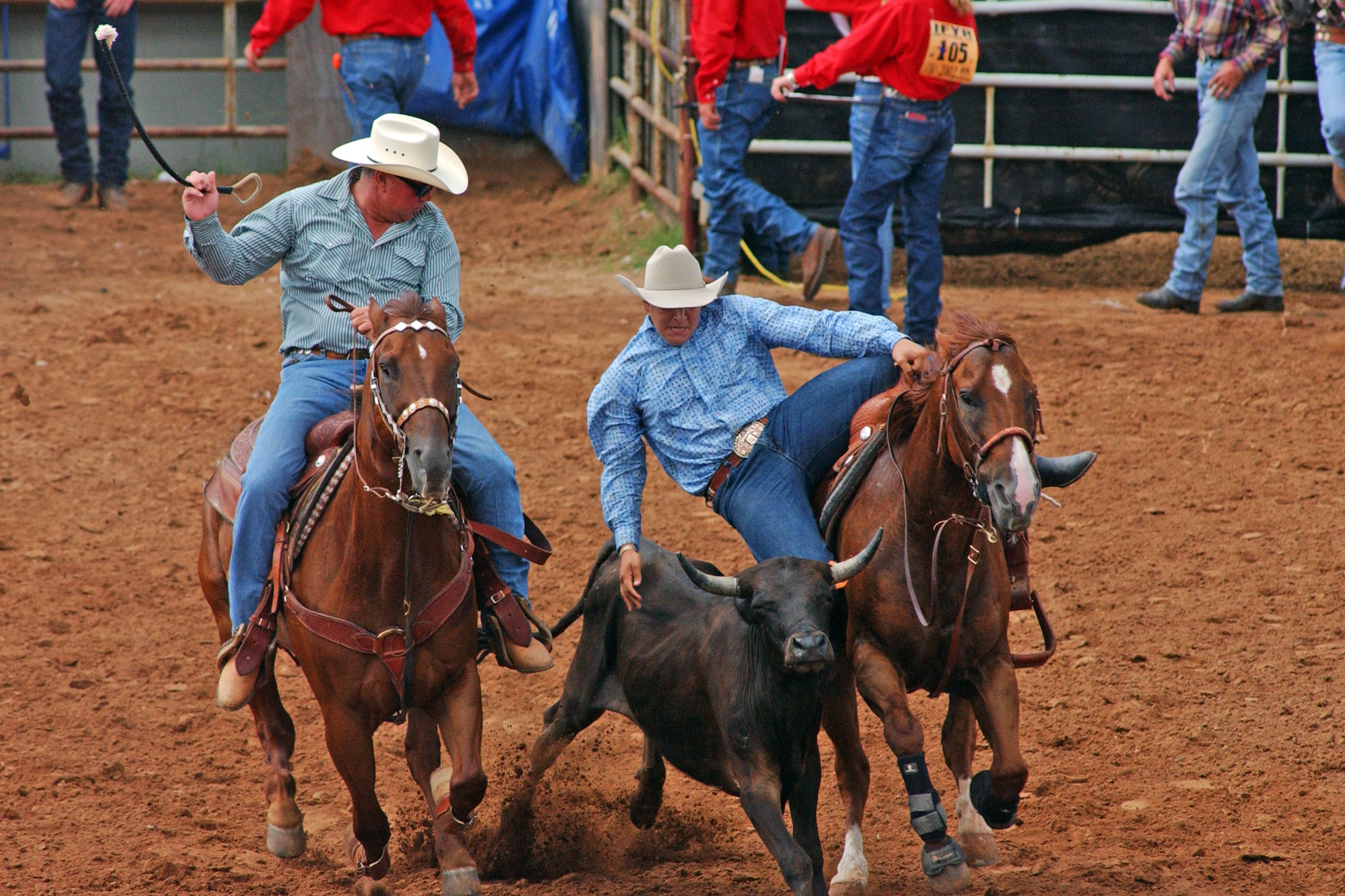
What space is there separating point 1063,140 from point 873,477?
7.00m

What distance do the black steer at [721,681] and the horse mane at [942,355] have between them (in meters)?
0.43

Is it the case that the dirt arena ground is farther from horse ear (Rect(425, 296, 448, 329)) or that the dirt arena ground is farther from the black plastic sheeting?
horse ear (Rect(425, 296, 448, 329))

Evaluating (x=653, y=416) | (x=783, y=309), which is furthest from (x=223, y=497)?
(x=783, y=309)

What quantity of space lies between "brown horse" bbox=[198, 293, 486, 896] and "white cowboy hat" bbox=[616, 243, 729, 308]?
996 mm

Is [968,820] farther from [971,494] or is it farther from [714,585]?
[714,585]

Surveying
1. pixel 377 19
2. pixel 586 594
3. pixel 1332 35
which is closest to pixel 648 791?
pixel 586 594

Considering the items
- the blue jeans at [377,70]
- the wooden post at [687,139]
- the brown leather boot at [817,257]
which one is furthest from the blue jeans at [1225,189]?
the blue jeans at [377,70]

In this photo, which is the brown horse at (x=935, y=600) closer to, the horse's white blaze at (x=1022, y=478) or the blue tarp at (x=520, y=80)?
the horse's white blaze at (x=1022, y=478)

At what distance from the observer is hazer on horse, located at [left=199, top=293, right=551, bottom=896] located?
4102 millimetres

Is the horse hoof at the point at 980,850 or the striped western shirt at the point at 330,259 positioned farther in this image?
the striped western shirt at the point at 330,259

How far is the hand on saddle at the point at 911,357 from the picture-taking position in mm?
4598

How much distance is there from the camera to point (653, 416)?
5074 millimetres

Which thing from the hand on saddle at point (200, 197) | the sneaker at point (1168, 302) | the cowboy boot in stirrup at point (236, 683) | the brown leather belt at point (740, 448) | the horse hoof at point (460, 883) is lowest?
the horse hoof at point (460, 883)

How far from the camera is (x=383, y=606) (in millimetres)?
4301
